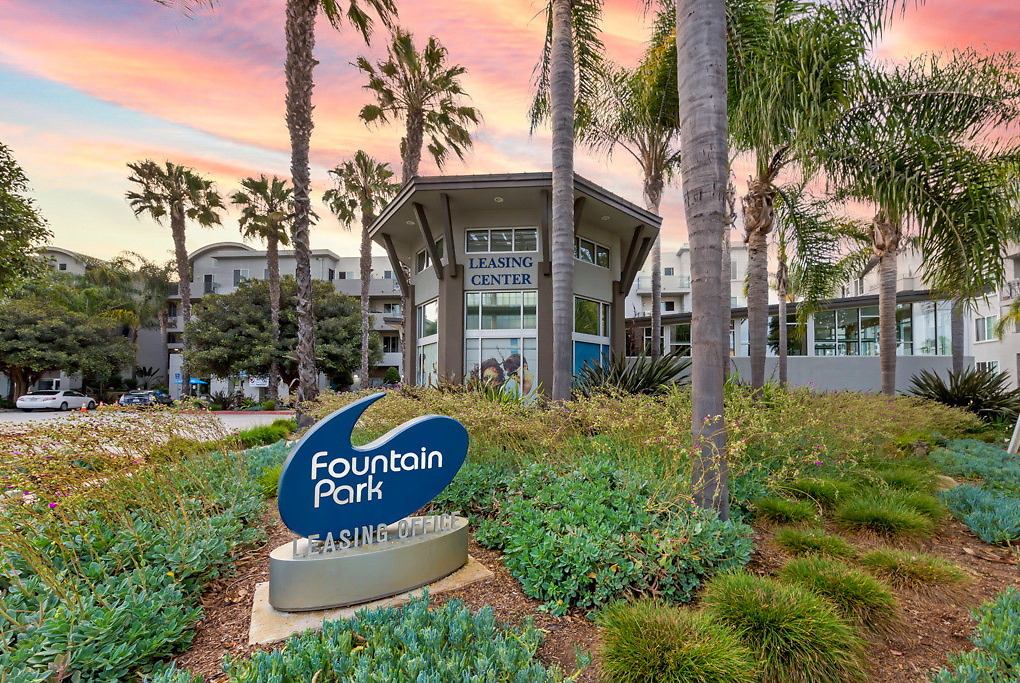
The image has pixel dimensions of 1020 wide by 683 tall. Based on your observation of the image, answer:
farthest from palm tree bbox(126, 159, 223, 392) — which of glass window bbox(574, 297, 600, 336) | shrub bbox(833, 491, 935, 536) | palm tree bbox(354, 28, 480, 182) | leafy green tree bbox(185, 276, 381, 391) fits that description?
shrub bbox(833, 491, 935, 536)

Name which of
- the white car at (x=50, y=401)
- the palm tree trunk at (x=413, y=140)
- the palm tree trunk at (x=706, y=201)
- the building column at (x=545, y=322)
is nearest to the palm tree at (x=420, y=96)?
the palm tree trunk at (x=413, y=140)

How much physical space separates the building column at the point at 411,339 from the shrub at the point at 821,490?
47.0ft

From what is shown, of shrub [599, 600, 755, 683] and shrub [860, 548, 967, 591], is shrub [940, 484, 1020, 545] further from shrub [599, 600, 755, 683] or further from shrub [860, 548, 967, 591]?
shrub [599, 600, 755, 683]

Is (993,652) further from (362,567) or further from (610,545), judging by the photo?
(362,567)

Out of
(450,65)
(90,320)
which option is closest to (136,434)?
(450,65)

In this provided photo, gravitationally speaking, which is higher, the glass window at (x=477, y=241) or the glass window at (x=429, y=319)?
the glass window at (x=477, y=241)

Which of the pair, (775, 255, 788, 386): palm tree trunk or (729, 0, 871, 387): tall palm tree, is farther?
(775, 255, 788, 386): palm tree trunk

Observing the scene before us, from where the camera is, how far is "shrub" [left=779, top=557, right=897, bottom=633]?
3342 mm

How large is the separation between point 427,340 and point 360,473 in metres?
13.5

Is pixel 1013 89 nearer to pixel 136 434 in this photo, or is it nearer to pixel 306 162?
pixel 136 434

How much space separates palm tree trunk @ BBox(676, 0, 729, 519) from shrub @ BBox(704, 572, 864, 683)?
1274 millimetres

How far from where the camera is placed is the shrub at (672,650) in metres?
2.63

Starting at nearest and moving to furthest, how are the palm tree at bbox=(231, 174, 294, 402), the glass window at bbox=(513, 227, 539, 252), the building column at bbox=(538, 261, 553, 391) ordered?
the building column at bbox=(538, 261, 553, 391) → the glass window at bbox=(513, 227, 539, 252) → the palm tree at bbox=(231, 174, 294, 402)

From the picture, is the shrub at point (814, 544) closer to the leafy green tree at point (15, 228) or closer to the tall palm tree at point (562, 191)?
the tall palm tree at point (562, 191)
